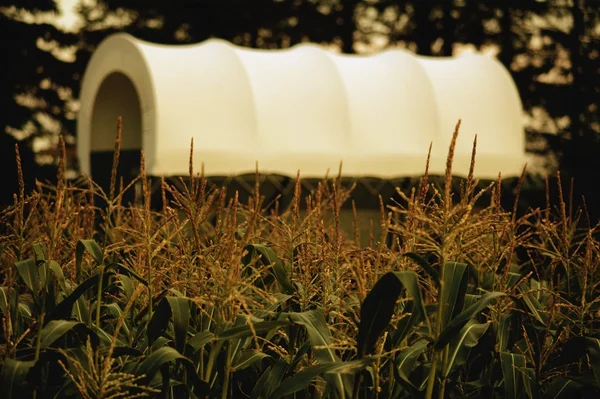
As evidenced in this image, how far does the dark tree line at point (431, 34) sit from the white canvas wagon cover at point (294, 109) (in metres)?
10.8

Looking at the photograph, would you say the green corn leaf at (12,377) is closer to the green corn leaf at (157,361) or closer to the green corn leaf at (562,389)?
the green corn leaf at (157,361)

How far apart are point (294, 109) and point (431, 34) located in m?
21.9

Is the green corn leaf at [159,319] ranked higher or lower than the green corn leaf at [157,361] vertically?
higher

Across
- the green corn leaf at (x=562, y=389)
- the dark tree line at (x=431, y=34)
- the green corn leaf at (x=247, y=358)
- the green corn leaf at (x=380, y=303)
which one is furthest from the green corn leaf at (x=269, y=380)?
the dark tree line at (x=431, y=34)

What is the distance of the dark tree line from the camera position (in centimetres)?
2809

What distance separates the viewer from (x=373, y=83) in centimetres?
1435

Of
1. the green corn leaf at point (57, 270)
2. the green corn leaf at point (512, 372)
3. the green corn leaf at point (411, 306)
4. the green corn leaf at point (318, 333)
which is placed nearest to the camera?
the green corn leaf at point (411, 306)

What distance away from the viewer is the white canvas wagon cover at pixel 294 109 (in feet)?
39.1

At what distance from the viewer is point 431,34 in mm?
33500

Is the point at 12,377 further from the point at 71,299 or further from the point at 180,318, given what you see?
the point at 180,318

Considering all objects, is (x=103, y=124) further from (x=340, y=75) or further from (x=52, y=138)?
(x=52, y=138)

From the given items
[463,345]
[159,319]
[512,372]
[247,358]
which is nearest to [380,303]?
[463,345]

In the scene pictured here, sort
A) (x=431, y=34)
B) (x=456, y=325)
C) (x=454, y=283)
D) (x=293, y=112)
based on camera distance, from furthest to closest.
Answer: (x=431, y=34), (x=293, y=112), (x=454, y=283), (x=456, y=325)

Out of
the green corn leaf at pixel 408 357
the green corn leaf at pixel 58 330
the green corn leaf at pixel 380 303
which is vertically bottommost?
the green corn leaf at pixel 408 357
